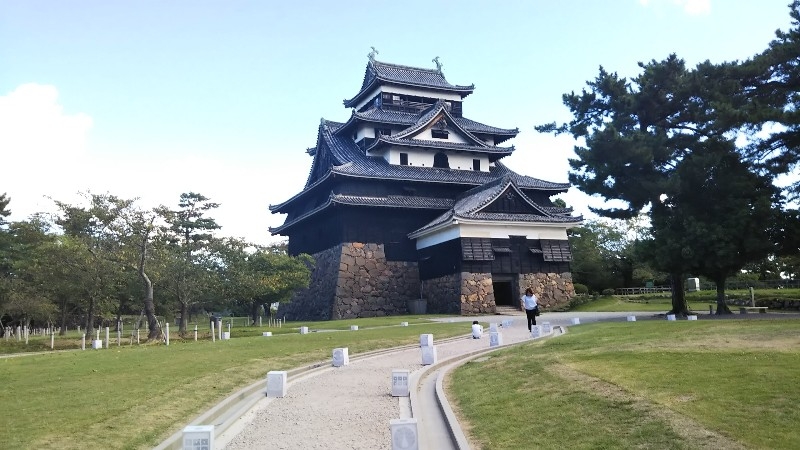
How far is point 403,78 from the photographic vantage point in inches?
1924

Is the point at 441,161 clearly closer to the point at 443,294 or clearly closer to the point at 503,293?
the point at 503,293

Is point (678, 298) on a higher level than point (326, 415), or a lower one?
higher

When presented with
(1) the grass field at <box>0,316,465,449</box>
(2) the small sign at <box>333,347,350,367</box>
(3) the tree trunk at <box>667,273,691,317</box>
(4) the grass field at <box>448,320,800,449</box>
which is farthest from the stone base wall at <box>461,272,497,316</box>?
(4) the grass field at <box>448,320,800,449</box>

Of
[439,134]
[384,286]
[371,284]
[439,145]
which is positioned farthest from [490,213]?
[439,134]

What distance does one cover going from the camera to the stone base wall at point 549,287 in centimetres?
3628

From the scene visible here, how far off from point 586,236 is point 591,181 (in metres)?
26.5

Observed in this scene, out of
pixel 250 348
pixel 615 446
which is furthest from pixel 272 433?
pixel 250 348

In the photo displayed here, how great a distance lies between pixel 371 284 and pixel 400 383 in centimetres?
2663

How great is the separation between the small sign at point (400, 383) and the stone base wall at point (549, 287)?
86.2 feet

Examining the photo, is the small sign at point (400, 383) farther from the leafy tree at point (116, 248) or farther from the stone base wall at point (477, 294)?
the stone base wall at point (477, 294)

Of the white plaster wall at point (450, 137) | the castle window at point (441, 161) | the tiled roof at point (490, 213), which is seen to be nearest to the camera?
the tiled roof at point (490, 213)

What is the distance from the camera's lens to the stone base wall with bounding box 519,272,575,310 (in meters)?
36.3

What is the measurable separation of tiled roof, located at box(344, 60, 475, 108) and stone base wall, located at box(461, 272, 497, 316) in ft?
64.8

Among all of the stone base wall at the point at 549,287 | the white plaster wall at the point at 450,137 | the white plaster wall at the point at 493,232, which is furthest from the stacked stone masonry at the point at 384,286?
the white plaster wall at the point at 450,137
